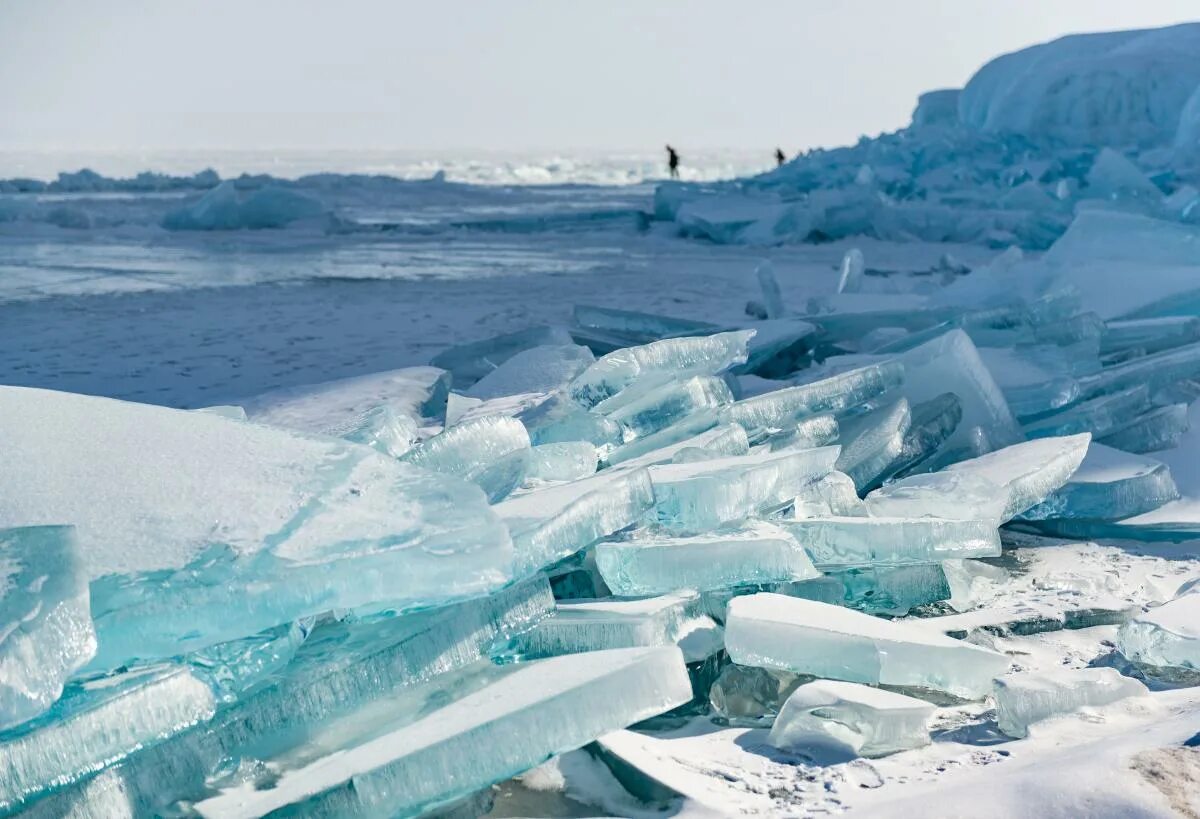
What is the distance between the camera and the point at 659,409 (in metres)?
2.40

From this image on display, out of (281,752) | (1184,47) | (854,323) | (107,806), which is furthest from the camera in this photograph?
(1184,47)

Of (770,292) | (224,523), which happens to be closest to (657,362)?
(224,523)

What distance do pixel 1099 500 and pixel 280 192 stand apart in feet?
32.9

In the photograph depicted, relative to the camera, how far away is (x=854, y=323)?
3.87m

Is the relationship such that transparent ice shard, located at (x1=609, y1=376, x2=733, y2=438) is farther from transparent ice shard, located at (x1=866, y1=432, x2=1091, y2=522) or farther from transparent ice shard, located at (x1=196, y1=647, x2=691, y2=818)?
transparent ice shard, located at (x1=196, y1=647, x2=691, y2=818)

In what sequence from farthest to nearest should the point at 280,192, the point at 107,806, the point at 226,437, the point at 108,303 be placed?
the point at 280,192 < the point at 108,303 < the point at 226,437 < the point at 107,806

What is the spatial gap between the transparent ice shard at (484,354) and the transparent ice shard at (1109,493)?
1.72 meters

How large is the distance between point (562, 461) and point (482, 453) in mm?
139

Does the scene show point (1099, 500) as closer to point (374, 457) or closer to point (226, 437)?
point (374, 457)

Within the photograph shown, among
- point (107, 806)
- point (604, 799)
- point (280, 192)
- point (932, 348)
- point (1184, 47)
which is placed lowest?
point (604, 799)

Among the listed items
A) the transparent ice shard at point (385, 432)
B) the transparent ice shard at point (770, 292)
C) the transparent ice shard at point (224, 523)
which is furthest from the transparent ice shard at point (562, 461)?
the transparent ice shard at point (770, 292)

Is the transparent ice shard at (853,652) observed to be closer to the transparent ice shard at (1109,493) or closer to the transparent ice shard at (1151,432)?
the transparent ice shard at (1109,493)

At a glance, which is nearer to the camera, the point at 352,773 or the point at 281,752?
the point at 352,773

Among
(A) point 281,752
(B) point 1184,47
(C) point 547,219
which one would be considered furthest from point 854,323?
(B) point 1184,47
